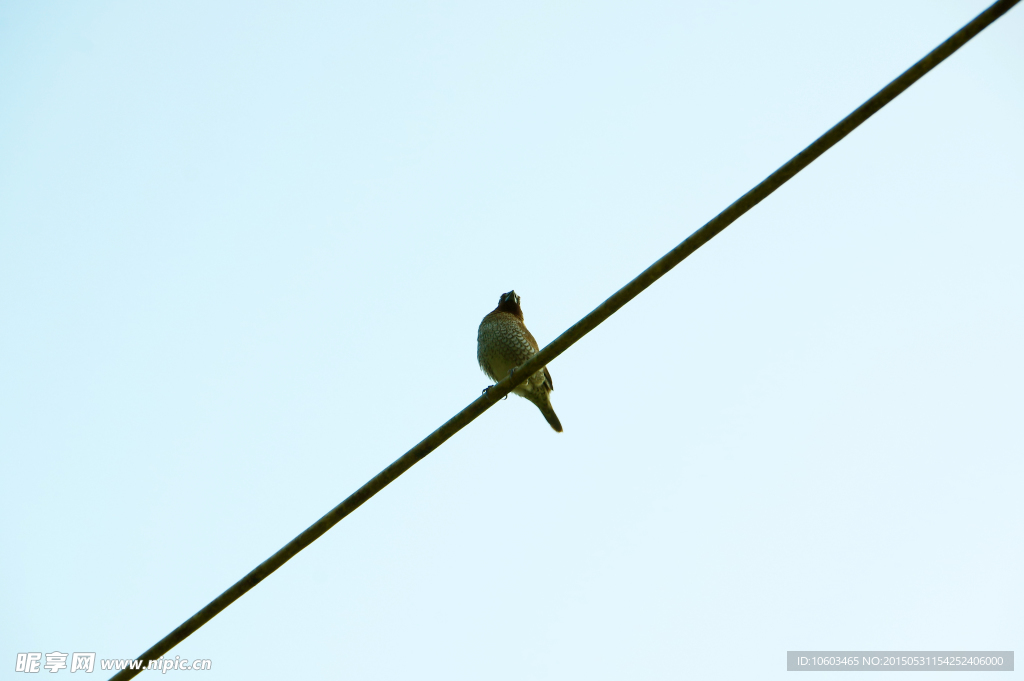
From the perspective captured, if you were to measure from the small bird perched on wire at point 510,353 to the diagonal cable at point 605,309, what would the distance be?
4096 millimetres

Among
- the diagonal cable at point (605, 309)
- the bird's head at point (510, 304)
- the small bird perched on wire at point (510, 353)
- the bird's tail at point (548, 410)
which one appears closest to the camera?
the diagonal cable at point (605, 309)

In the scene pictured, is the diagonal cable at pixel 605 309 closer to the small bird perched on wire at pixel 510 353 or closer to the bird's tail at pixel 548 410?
the small bird perched on wire at pixel 510 353

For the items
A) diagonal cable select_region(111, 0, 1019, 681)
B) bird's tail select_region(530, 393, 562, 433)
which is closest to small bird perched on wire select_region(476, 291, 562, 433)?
bird's tail select_region(530, 393, 562, 433)

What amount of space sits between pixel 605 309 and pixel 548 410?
5220 millimetres

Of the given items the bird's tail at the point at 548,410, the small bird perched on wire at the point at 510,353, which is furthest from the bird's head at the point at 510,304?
the bird's tail at the point at 548,410

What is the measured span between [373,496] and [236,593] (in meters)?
0.85

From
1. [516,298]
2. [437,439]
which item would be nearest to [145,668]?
[437,439]

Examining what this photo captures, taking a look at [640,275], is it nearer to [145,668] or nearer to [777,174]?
[777,174]

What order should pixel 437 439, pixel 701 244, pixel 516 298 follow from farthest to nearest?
pixel 516 298 → pixel 437 439 → pixel 701 244

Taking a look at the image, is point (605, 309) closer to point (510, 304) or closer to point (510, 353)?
point (510, 353)

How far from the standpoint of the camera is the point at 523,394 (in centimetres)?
874

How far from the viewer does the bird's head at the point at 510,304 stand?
9789 mm

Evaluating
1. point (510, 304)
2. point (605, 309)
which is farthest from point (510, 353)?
point (605, 309)

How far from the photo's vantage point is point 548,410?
8.91 metres
